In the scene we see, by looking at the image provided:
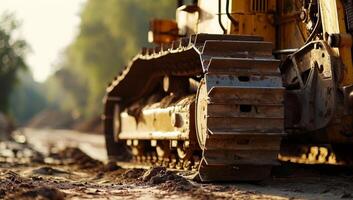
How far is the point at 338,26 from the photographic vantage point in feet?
33.4

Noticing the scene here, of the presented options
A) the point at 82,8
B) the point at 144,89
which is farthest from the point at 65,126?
the point at 144,89

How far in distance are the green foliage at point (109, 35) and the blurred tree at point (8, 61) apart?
31.2ft

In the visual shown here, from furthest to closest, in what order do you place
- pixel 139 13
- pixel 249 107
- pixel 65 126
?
pixel 65 126 → pixel 139 13 → pixel 249 107

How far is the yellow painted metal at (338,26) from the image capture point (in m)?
10.1

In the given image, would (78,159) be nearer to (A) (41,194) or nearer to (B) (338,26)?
(B) (338,26)

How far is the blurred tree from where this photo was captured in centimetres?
4503

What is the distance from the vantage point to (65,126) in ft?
258

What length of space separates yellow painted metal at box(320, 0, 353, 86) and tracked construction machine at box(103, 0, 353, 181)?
0.01 meters

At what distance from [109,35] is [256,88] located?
5340 cm

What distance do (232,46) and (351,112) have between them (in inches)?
66.4

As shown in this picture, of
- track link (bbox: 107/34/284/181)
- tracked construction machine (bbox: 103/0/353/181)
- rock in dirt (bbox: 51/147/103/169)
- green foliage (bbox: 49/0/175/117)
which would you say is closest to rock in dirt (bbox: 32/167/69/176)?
tracked construction machine (bbox: 103/0/353/181)

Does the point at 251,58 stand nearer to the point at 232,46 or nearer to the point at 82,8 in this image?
the point at 232,46

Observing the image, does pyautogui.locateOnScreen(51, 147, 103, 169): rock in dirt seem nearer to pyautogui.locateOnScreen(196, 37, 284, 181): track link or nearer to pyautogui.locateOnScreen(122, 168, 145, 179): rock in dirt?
pyautogui.locateOnScreen(122, 168, 145, 179): rock in dirt

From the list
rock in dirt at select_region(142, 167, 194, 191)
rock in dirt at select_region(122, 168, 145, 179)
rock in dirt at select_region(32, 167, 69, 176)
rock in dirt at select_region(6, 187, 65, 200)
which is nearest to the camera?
rock in dirt at select_region(6, 187, 65, 200)
